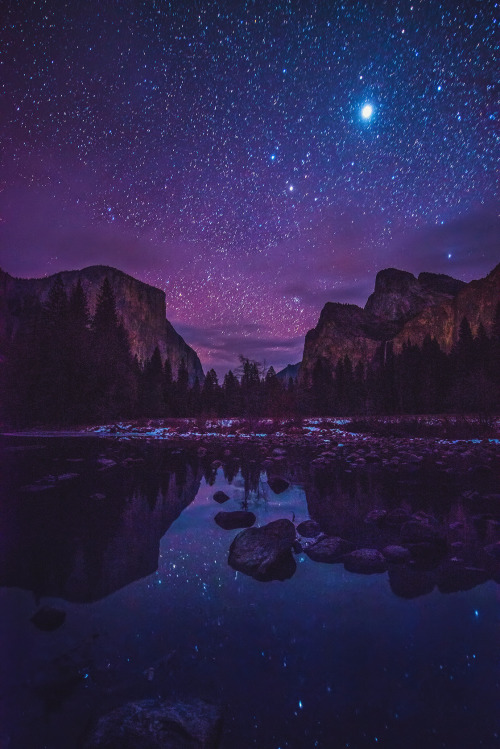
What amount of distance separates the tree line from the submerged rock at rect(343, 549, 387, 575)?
2288cm

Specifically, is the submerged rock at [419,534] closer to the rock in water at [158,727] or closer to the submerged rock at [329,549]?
the submerged rock at [329,549]

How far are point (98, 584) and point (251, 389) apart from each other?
33148 millimetres

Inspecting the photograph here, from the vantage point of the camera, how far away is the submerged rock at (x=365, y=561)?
3.93 m

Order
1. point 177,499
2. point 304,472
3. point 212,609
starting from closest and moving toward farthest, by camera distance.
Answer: point 212,609 < point 177,499 < point 304,472

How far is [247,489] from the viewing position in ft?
26.3

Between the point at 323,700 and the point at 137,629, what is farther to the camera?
the point at 137,629

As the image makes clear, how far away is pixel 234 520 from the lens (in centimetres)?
557

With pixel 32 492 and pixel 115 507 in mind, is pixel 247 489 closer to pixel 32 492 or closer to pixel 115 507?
pixel 115 507

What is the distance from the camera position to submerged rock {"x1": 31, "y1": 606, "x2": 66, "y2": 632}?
9.07 ft

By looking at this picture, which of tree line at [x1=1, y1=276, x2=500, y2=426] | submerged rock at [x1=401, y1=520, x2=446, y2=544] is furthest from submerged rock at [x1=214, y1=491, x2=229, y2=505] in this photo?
tree line at [x1=1, y1=276, x2=500, y2=426]

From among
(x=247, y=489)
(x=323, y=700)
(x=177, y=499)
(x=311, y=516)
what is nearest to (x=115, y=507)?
(x=177, y=499)

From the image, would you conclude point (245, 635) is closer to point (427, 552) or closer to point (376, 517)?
point (427, 552)

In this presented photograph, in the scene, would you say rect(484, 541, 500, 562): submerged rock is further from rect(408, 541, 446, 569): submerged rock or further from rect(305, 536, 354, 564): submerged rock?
rect(305, 536, 354, 564): submerged rock

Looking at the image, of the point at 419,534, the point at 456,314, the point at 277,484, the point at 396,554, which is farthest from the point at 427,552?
the point at 456,314
